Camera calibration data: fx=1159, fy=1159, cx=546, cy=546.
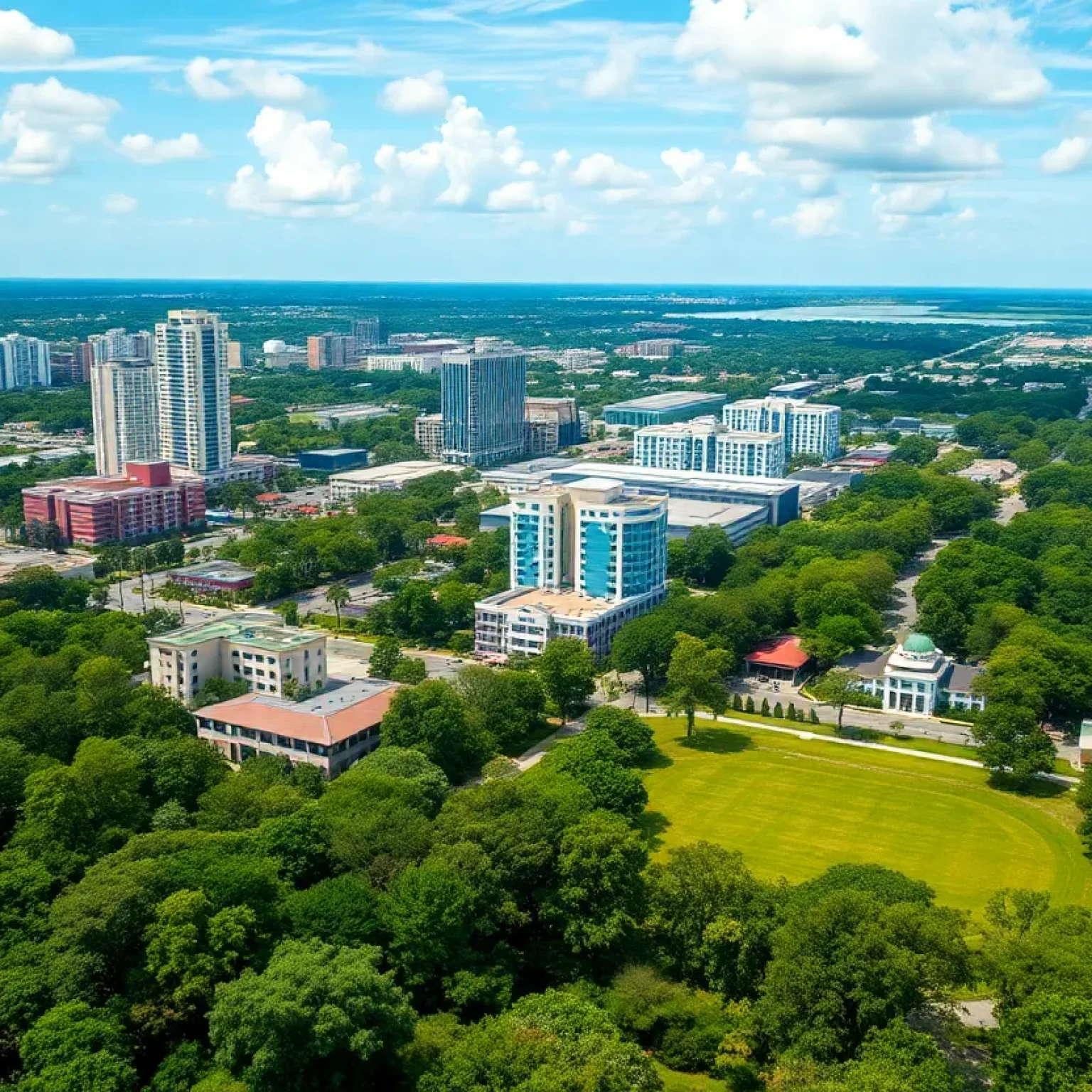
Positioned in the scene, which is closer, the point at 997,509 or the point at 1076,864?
the point at 1076,864

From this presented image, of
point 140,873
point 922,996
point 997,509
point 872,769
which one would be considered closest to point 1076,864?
point 872,769

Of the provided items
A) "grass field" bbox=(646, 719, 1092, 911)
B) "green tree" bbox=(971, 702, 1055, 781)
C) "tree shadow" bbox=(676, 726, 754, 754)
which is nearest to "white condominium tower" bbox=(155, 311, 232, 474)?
"grass field" bbox=(646, 719, 1092, 911)

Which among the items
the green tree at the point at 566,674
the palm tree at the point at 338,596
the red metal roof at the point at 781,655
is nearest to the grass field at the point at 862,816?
the green tree at the point at 566,674

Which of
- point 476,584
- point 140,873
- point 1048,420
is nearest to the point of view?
point 140,873

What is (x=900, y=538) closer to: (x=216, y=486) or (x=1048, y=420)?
(x=216, y=486)

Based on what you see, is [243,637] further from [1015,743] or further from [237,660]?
[1015,743]
